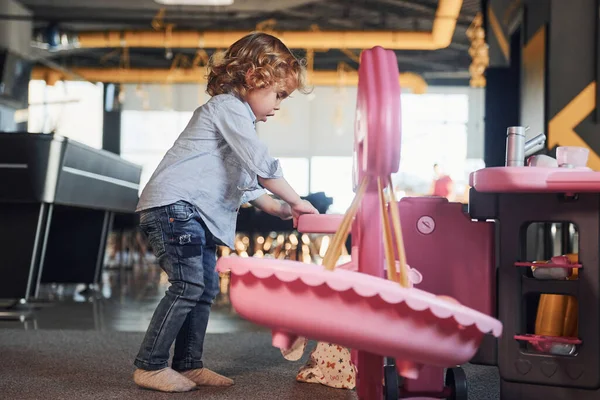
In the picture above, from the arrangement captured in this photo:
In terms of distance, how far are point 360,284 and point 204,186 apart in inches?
40.3

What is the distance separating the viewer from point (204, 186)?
208 centimetres

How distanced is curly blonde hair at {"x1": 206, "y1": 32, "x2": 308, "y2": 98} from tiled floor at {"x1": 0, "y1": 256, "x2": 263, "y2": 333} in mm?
1621

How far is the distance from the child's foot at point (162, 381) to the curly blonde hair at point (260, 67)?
770mm

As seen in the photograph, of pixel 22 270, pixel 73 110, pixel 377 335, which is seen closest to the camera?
pixel 377 335

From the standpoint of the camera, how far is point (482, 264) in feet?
5.31

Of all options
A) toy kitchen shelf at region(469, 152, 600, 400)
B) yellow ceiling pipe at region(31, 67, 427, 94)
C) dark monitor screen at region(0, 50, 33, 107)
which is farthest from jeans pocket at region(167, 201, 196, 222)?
yellow ceiling pipe at region(31, 67, 427, 94)

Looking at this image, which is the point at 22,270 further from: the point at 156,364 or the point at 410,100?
the point at 410,100

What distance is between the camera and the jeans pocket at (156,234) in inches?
81.4

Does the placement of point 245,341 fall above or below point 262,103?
below

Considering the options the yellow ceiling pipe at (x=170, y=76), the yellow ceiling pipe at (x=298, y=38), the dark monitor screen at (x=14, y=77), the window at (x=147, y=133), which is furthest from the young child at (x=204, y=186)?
the window at (x=147, y=133)

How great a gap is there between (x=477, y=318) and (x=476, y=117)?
13.3 meters

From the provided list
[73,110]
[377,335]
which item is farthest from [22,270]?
[73,110]

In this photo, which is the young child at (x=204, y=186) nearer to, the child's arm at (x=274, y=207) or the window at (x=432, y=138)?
the child's arm at (x=274, y=207)

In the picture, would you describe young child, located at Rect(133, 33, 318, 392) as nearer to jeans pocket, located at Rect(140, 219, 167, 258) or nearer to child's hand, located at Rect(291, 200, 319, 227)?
jeans pocket, located at Rect(140, 219, 167, 258)
